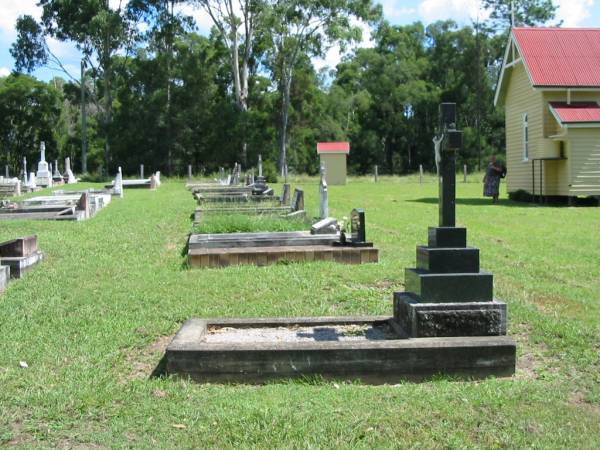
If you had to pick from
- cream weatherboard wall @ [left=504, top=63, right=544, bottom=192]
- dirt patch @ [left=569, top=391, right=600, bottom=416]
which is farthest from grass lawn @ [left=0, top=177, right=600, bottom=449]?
cream weatherboard wall @ [left=504, top=63, right=544, bottom=192]

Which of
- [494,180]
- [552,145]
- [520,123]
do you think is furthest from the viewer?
[520,123]

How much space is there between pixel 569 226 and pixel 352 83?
169 feet

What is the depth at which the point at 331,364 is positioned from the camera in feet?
16.1

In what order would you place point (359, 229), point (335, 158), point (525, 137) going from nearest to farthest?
point (359, 229), point (525, 137), point (335, 158)

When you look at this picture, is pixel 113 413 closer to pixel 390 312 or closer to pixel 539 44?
pixel 390 312

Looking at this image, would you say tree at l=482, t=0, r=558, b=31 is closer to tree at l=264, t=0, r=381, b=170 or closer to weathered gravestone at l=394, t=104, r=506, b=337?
tree at l=264, t=0, r=381, b=170

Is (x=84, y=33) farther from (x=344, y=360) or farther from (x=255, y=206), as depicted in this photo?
(x=344, y=360)

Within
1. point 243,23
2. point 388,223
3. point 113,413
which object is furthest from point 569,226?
point 243,23

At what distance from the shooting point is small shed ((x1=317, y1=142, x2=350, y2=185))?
38.4 m

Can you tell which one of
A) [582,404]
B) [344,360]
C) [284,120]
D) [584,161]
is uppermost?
[284,120]

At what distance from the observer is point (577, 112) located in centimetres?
2205

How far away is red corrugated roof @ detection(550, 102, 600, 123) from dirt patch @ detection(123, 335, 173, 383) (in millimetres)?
18790

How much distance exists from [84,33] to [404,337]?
4931 centimetres

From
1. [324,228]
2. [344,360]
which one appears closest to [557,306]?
[344,360]
